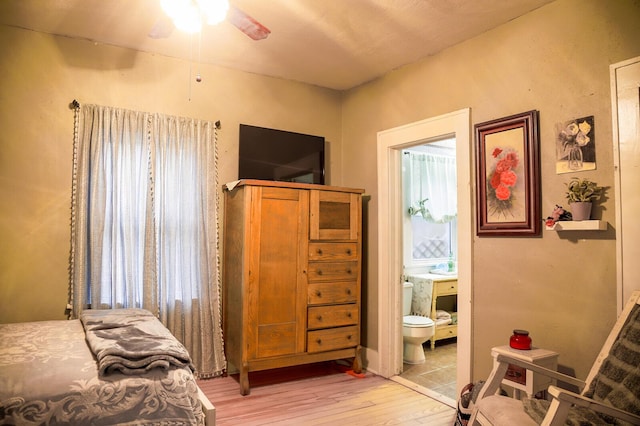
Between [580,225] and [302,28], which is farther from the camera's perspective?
[302,28]

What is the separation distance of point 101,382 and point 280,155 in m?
2.58

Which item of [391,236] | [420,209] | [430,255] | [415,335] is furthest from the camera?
[430,255]

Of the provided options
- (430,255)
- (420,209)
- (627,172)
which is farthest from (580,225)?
(430,255)

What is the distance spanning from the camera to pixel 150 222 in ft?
10.8

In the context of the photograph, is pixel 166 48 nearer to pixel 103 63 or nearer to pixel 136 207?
pixel 103 63

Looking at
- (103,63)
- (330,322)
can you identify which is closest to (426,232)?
(330,322)

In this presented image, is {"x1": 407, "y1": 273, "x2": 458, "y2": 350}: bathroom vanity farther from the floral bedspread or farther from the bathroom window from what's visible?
the floral bedspread

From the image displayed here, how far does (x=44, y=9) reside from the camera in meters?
2.71

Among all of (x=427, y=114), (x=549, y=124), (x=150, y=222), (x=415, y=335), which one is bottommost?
(x=415, y=335)

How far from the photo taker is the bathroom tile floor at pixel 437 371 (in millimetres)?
3439

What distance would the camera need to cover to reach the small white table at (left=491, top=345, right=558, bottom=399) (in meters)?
2.24

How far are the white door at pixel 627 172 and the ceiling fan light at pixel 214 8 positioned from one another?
2045 mm

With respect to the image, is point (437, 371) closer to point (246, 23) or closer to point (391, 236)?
point (391, 236)

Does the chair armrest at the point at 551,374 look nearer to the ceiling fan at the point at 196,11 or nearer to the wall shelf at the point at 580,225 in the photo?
the wall shelf at the point at 580,225
